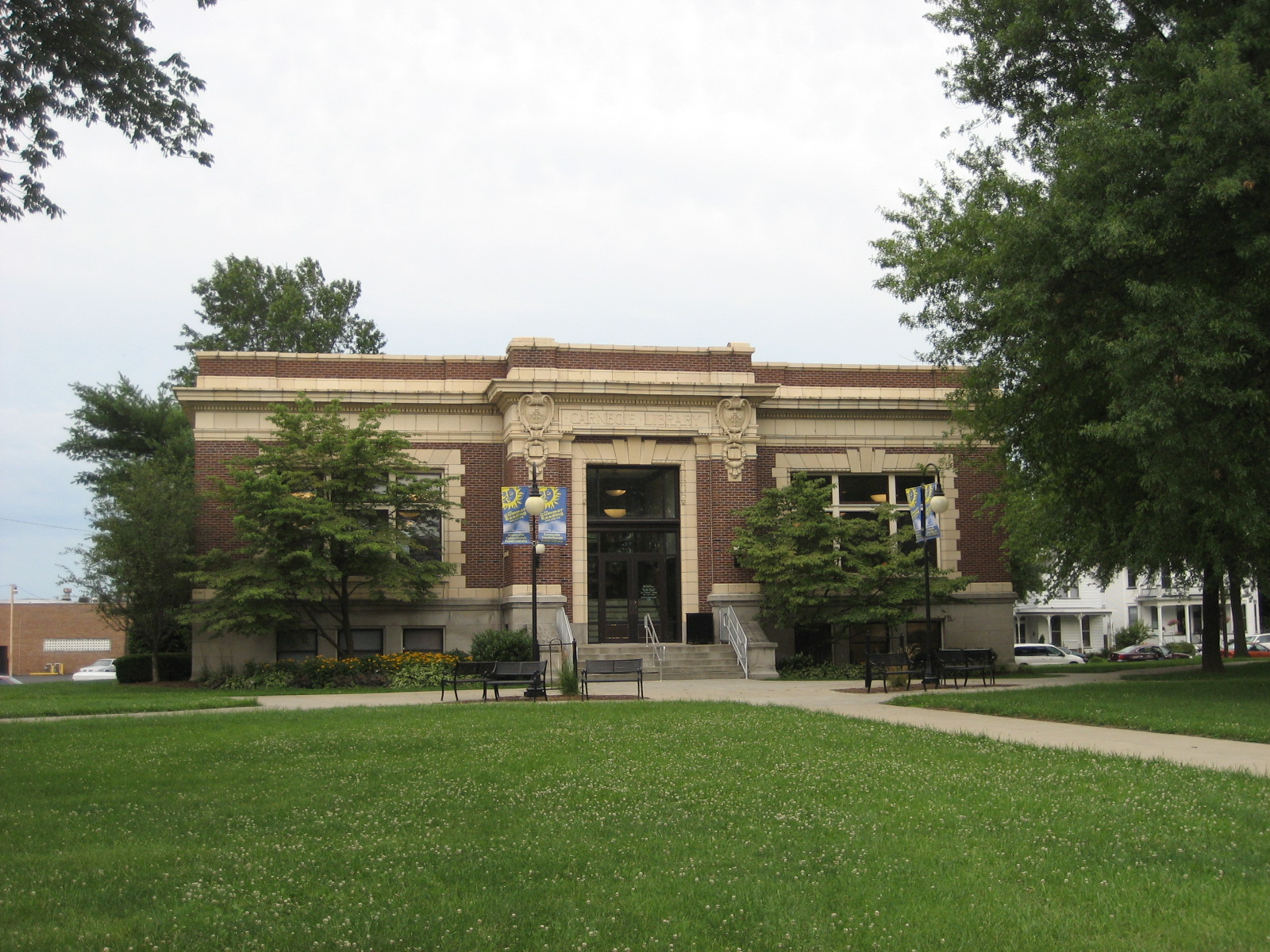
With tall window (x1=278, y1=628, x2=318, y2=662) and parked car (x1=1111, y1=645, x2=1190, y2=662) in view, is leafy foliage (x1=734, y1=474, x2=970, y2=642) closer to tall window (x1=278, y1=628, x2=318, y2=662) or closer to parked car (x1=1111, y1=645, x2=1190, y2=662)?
tall window (x1=278, y1=628, x2=318, y2=662)

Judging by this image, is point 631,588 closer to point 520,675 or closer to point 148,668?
point 520,675

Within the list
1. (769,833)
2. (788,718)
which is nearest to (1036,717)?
(788,718)

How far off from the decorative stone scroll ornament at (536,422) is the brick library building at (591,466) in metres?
0.05

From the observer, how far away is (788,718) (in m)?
15.8

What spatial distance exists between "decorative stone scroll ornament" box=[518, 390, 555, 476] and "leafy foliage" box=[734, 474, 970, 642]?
18.3 feet

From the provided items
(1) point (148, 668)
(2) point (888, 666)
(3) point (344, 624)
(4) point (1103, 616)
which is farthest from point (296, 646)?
(4) point (1103, 616)

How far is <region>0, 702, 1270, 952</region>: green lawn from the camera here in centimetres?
561

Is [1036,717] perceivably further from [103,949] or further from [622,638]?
[622,638]

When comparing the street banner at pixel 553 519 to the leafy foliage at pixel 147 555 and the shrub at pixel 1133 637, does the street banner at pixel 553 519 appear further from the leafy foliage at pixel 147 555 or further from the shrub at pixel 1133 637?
the shrub at pixel 1133 637

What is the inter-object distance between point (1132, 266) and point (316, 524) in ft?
60.6

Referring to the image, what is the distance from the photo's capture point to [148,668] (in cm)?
3328

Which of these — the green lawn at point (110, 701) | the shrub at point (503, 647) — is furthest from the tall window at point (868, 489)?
the green lawn at point (110, 701)

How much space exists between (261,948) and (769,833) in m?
3.46

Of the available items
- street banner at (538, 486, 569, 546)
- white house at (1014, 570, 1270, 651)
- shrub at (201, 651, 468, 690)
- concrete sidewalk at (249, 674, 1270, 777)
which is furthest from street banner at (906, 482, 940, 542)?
white house at (1014, 570, 1270, 651)
